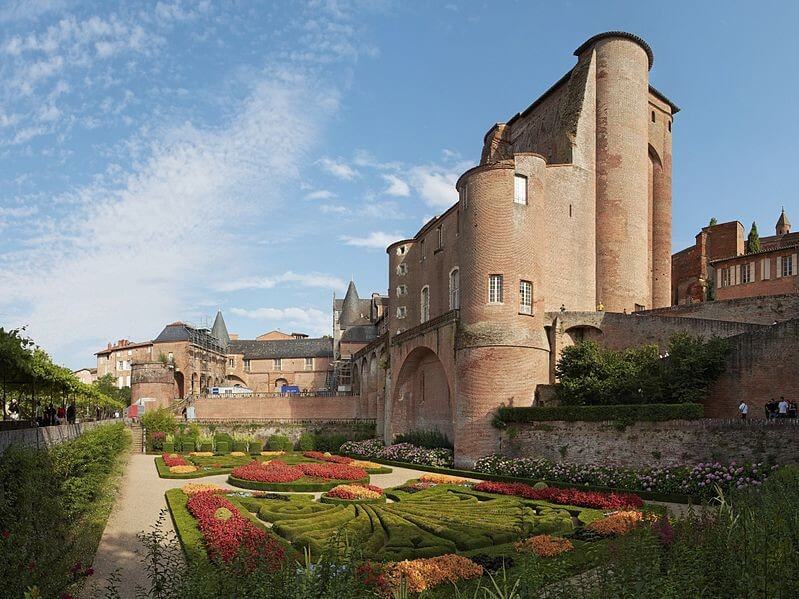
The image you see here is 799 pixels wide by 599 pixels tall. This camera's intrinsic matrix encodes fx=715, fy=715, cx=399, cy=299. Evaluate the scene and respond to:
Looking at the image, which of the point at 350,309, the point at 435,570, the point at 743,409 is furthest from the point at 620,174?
the point at 350,309

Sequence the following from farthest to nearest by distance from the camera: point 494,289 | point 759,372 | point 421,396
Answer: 1. point 421,396
2. point 494,289
3. point 759,372

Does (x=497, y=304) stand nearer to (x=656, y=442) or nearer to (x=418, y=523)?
(x=656, y=442)

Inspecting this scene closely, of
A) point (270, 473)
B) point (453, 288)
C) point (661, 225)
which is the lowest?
point (270, 473)

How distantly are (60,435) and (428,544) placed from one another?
13.6 meters

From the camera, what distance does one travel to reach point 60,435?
21.6 metres

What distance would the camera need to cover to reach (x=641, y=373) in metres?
24.7

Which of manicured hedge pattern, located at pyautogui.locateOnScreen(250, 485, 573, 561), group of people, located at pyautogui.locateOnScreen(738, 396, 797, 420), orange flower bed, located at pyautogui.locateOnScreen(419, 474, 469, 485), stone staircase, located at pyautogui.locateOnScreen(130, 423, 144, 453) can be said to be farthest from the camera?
stone staircase, located at pyautogui.locateOnScreen(130, 423, 144, 453)

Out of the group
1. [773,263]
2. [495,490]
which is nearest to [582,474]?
[495,490]

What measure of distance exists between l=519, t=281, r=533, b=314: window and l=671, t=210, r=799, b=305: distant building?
16.1 metres

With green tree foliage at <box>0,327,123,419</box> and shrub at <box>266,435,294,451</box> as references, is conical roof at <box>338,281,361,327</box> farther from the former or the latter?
green tree foliage at <box>0,327,123,419</box>

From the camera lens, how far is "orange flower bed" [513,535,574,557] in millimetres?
12555

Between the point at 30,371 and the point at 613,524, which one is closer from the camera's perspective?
the point at 613,524

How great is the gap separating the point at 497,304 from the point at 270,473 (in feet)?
36.8

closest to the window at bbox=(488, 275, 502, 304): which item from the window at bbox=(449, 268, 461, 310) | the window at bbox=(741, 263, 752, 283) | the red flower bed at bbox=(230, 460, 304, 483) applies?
the window at bbox=(449, 268, 461, 310)
